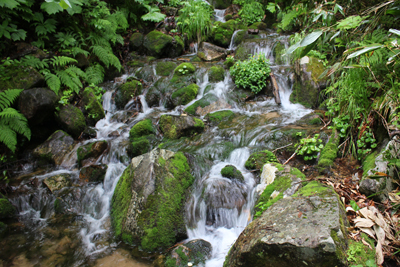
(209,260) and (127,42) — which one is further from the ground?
(127,42)

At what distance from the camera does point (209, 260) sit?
3.03m

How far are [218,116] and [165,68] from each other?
12.0 feet

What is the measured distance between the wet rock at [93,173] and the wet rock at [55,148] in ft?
3.35

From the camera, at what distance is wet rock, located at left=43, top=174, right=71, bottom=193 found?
180 inches

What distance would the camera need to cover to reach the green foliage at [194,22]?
416 inches

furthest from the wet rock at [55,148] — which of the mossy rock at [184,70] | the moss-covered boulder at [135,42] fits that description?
the moss-covered boulder at [135,42]

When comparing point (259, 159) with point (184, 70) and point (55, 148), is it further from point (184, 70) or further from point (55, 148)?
point (184, 70)

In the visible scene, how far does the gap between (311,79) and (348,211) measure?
197 inches

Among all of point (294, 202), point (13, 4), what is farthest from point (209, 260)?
point (13, 4)

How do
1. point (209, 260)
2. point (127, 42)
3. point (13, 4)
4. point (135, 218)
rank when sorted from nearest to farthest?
point (209, 260) → point (135, 218) → point (13, 4) → point (127, 42)

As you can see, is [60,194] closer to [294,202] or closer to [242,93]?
[294,202]

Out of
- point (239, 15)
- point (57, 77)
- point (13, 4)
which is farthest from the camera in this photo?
point (239, 15)

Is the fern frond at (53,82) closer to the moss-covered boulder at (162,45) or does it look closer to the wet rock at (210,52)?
the moss-covered boulder at (162,45)

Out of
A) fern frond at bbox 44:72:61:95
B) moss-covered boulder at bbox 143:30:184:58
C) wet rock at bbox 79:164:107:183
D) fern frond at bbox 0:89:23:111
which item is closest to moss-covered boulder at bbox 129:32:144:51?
moss-covered boulder at bbox 143:30:184:58
